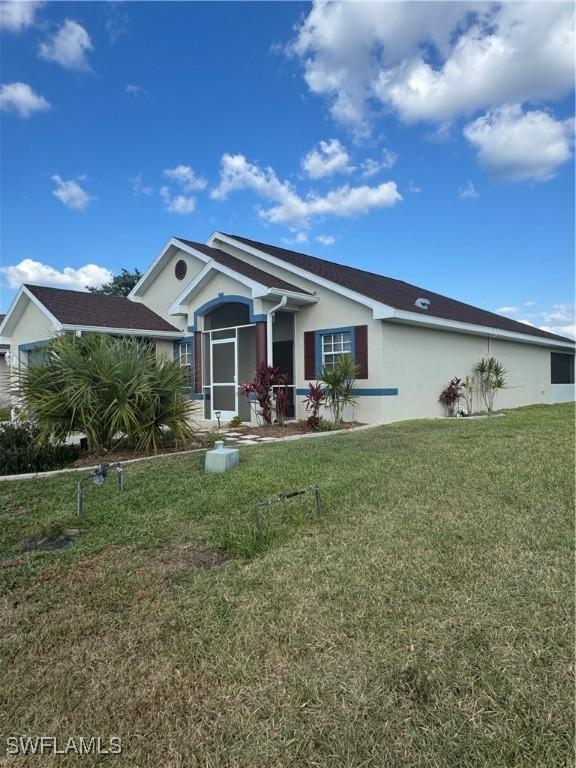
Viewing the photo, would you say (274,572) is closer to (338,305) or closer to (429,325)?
(338,305)

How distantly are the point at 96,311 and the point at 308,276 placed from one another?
297 inches

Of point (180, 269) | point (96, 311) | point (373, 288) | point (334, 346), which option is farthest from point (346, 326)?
point (96, 311)

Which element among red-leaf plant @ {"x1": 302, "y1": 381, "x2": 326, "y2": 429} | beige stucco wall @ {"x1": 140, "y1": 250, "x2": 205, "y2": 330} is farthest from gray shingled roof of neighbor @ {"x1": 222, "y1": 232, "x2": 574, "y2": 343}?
red-leaf plant @ {"x1": 302, "y1": 381, "x2": 326, "y2": 429}

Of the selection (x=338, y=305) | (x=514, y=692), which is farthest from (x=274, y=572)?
(x=338, y=305)

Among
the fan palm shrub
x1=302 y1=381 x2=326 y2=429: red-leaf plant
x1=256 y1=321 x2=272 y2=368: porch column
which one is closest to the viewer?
the fan palm shrub

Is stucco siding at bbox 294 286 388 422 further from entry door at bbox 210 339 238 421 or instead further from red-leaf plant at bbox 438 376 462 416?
red-leaf plant at bbox 438 376 462 416

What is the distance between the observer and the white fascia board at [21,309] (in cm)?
1401

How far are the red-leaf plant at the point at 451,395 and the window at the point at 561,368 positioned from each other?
937cm

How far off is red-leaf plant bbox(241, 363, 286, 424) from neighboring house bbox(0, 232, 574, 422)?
2.00ft

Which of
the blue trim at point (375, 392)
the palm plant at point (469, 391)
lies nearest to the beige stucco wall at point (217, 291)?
the blue trim at point (375, 392)

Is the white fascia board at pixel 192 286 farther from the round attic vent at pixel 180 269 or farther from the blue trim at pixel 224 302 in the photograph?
the round attic vent at pixel 180 269

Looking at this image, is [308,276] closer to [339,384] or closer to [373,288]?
[373,288]

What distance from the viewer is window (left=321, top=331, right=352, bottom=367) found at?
40.5 feet

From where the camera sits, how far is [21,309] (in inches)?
669
